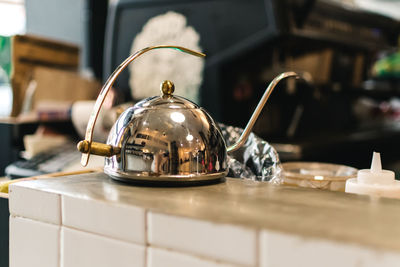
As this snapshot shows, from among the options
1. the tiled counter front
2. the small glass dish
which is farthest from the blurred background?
the tiled counter front

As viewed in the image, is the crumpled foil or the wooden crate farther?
the wooden crate

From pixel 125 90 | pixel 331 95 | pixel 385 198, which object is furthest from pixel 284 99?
pixel 385 198

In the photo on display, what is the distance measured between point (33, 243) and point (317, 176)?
571 mm

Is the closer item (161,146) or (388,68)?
(161,146)

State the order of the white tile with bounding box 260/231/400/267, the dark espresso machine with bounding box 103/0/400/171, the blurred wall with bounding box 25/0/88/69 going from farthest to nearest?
the blurred wall with bounding box 25/0/88/69, the dark espresso machine with bounding box 103/0/400/171, the white tile with bounding box 260/231/400/267

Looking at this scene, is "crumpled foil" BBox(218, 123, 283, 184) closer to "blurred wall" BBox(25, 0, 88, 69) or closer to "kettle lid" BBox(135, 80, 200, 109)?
"kettle lid" BBox(135, 80, 200, 109)

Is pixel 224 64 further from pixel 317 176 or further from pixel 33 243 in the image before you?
pixel 33 243

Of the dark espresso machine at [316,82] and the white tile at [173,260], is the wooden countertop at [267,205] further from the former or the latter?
the dark espresso machine at [316,82]

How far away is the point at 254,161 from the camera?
1.04 m

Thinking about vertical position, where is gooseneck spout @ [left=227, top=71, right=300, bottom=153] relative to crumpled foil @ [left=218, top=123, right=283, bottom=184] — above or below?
above

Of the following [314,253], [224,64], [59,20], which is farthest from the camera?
[59,20]

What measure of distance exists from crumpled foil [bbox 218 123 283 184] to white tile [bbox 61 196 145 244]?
0.38 m

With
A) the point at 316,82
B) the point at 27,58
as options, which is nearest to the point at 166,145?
the point at 27,58

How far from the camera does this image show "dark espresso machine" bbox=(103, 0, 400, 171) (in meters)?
1.99
